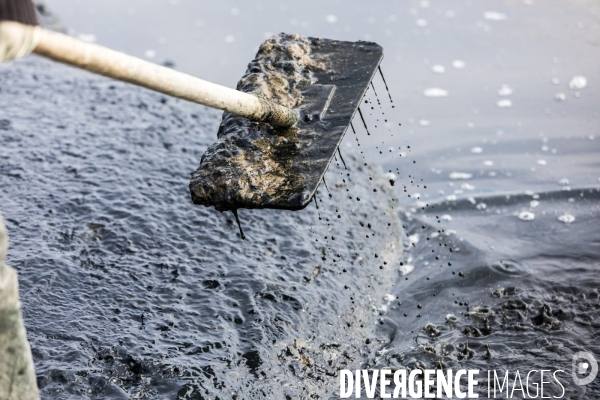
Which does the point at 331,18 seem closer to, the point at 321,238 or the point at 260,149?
the point at 321,238

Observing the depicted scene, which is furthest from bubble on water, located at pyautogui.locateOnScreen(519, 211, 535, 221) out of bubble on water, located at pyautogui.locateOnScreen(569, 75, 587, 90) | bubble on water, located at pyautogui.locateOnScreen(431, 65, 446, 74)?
bubble on water, located at pyautogui.locateOnScreen(431, 65, 446, 74)

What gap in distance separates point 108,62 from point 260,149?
1069 millimetres

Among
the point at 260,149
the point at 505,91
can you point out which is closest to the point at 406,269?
the point at 260,149

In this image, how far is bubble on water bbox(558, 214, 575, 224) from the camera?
4766 mm

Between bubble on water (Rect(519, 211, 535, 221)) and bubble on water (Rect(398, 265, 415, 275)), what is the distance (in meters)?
1.02

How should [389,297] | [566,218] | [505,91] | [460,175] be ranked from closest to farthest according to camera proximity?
[389,297]
[566,218]
[460,175]
[505,91]

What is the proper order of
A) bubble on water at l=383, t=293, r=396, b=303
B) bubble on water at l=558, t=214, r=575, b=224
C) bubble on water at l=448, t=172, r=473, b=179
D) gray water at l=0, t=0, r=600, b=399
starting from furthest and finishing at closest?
1. bubble on water at l=448, t=172, r=473, b=179
2. bubble on water at l=558, t=214, r=575, b=224
3. bubble on water at l=383, t=293, r=396, b=303
4. gray water at l=0, t=0, r=600, b=399

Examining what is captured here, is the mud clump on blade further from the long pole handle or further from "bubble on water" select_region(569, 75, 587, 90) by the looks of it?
"bubble on water" select_region(569, 75, 587, 90)

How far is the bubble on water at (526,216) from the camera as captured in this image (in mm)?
4824

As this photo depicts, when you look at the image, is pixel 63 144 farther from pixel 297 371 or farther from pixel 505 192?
Result: pixel 505 192

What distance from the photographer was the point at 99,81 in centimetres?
608

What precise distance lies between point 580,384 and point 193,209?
260 centimetres

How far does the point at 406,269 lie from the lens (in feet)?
14.6

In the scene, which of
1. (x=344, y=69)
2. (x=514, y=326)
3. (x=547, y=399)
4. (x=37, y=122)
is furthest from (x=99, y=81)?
(x=547, y=399)
